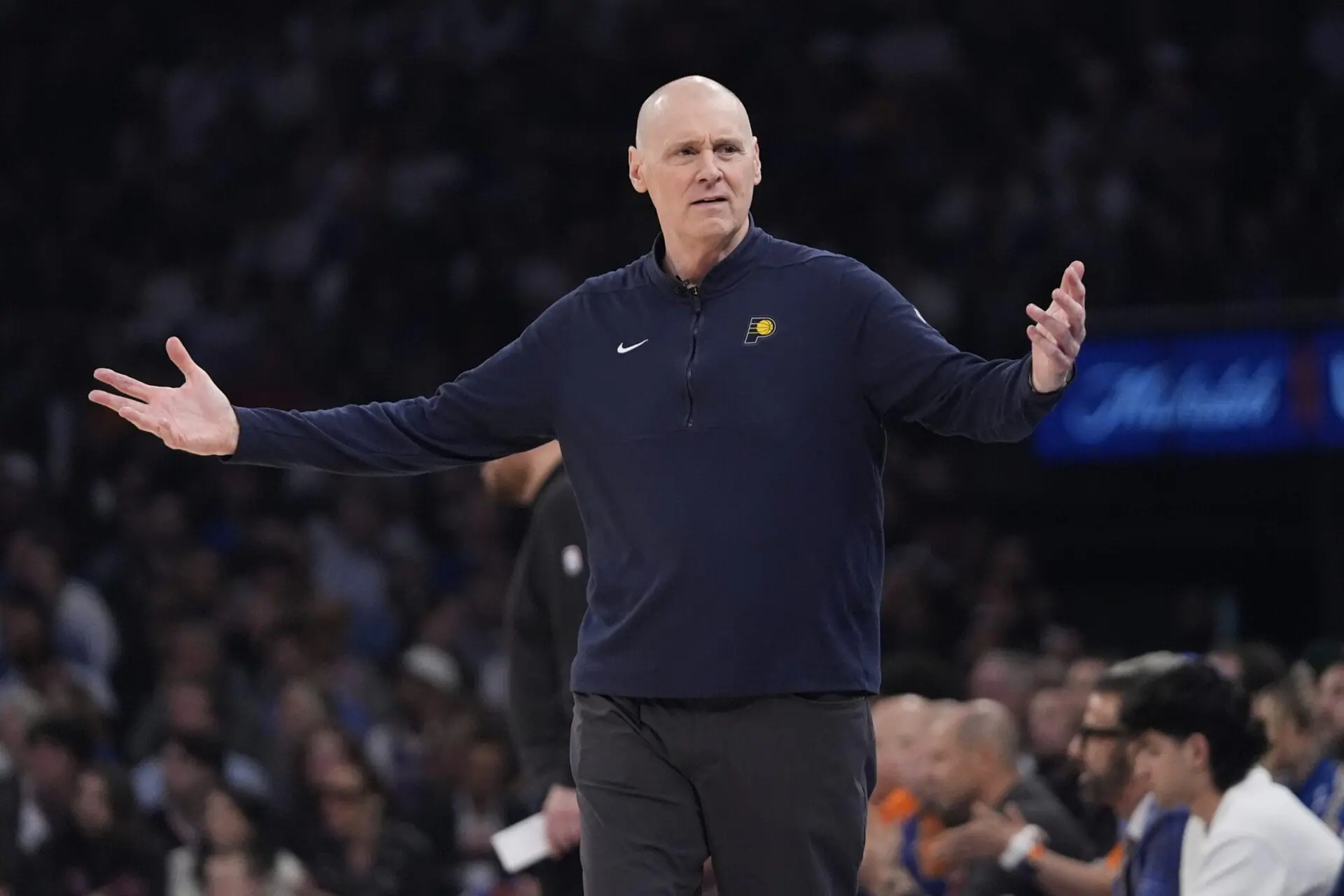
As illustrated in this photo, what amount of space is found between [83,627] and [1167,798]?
274 inches

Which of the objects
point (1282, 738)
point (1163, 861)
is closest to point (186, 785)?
point (1282, 738)

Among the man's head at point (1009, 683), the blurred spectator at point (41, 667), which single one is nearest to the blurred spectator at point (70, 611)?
the blurred spectator at point (41, 667)

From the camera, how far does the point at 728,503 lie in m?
3.56

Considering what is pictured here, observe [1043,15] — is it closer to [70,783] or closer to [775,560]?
[70,783]

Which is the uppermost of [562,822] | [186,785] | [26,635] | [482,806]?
[26,635]

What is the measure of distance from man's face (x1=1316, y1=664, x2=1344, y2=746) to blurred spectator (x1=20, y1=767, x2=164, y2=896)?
3.95 metres

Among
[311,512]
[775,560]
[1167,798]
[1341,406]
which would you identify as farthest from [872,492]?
[311,512]

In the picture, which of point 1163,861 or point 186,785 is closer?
point 1163,861

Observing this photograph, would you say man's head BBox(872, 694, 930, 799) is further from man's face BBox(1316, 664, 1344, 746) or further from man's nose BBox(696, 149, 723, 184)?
man's nose BBox(696, 149, 723, 184)

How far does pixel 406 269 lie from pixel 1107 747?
9120 mm

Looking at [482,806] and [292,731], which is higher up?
[292,731]

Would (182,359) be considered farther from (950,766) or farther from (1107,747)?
(950,766)

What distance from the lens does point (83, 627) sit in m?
10.7

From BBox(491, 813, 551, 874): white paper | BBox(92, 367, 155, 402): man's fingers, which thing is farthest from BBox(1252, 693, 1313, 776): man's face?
BBox(92, 367, 155, 402): man's fingers
